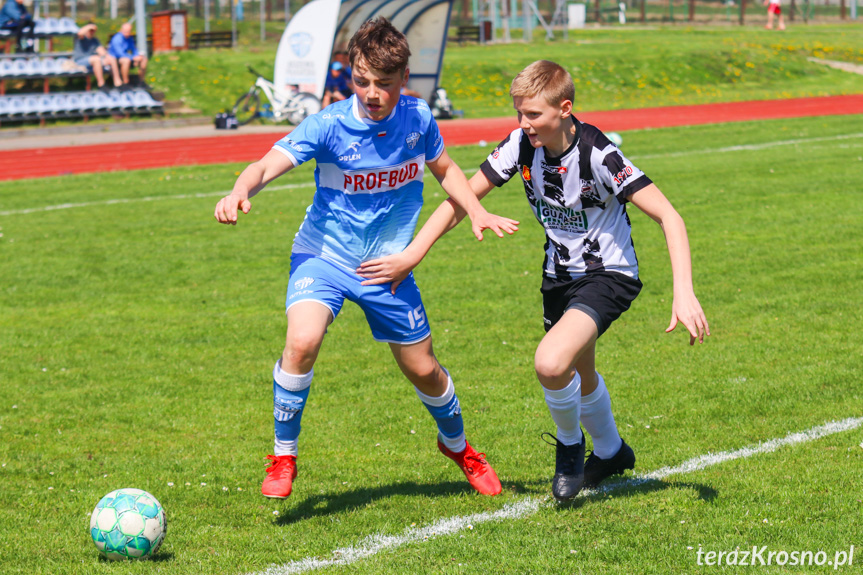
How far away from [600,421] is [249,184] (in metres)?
2.13

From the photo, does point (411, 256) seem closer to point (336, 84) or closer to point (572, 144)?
point (572, 144)

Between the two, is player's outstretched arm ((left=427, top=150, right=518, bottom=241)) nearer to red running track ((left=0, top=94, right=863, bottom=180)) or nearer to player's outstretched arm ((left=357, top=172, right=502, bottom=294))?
player's outstretched arm ((left=357, top=172, right=502, bottom=294))

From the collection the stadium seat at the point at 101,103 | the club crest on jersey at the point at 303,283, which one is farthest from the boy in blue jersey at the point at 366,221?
the stadium seat at the point at 101,103

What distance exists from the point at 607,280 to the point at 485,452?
4.97ft

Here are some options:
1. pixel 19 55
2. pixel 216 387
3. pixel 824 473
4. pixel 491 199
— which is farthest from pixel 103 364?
pixel 19 55

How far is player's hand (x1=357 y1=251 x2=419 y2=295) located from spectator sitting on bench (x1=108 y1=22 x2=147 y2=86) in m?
24.6

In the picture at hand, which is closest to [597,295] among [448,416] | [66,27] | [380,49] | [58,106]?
[448,416]

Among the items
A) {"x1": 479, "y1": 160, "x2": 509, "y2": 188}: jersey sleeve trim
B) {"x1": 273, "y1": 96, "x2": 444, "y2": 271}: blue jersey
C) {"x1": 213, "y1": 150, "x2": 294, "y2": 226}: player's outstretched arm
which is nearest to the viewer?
{"x1": 213, "y1": 150, "x2": 294, "y2": 226}: player's outstretched arm

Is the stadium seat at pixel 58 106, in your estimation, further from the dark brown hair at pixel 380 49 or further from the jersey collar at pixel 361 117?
the dark brown hair at pixel 380 49

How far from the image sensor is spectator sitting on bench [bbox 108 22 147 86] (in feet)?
89.2

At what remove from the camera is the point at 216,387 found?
7.00 metres

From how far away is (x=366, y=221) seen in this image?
4.81m

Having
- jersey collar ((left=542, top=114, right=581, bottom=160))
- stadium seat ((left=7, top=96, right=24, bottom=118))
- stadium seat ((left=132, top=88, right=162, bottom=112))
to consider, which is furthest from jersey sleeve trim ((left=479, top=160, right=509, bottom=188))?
stadium seat ((left=132, top=88, right=162, bottom=112))
